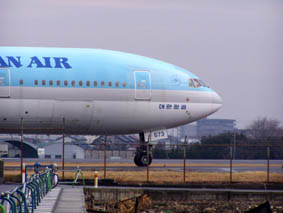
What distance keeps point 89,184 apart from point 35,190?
1102 cm

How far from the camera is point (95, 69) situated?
3641 cm

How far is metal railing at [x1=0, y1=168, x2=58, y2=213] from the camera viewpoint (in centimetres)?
1529

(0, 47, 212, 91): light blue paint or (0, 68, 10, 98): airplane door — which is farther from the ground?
(0, 47, 212, 91): light blue paint

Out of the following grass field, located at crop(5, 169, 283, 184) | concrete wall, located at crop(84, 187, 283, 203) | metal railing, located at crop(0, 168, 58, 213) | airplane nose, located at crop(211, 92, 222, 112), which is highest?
airplane nose, located at crop(211, 92, 222, 112)

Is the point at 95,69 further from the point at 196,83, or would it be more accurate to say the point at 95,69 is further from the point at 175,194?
the point at 175,194

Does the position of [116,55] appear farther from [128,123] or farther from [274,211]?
[274,211]

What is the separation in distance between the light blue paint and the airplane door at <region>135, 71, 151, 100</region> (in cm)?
23

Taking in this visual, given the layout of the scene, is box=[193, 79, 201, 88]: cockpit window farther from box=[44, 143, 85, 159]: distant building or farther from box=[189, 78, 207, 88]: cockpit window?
box=[44, 143, 85, 159]: distant building

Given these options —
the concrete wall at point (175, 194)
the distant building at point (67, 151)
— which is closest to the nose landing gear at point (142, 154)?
the concrete wall at point (175, 194)

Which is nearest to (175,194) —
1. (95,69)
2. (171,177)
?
(171,177)

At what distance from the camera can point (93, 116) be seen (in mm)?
36375

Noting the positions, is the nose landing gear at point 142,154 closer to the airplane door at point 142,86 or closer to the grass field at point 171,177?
the grass field at point 171,177

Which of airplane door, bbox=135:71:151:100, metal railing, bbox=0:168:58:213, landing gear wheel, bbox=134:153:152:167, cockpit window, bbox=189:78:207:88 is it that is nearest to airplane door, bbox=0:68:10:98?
Result: airplane door, bbox=135:71:151:100

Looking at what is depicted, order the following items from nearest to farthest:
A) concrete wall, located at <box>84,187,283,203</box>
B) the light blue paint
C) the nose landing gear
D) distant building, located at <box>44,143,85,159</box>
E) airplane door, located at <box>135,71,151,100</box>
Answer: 1. concrete wall, located at <box>84,187,283,203</box>
2. the light blue paint
3. airplane door, located at <box>135,71,151,100</box>
4. the nose landing gear
5. distant building, located at <box>44,143,85,159</box>
